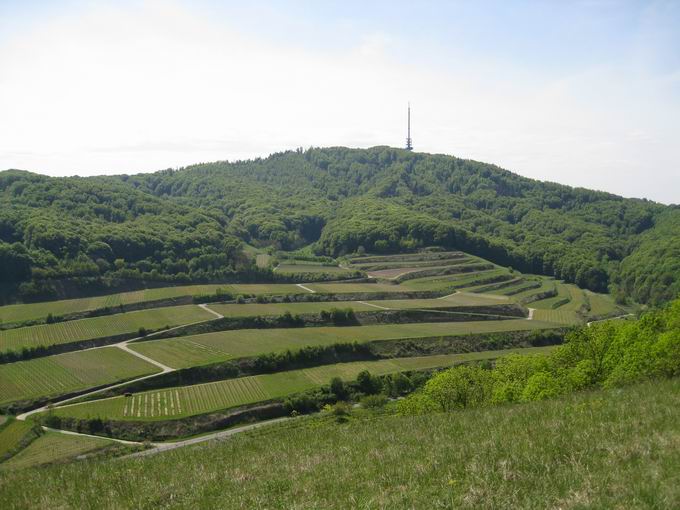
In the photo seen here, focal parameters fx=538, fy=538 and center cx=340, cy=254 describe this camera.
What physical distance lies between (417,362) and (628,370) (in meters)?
54.7

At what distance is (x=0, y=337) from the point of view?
78750mm

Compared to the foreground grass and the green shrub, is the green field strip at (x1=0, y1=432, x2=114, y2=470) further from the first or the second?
the foreground grass

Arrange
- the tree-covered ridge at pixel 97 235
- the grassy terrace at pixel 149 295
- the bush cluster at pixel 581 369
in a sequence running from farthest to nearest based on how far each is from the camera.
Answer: the tree-covered ridge at pixel 97 235
the grassy terrace at pixel 149 295
the bush cluster at pixel 581 369

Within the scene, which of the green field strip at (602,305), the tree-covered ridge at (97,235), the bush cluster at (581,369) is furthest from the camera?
the green field strip at (602,305)

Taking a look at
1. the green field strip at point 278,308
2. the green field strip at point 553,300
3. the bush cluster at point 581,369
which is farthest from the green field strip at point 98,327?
the green field strip at point 553,300

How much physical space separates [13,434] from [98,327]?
3487cm

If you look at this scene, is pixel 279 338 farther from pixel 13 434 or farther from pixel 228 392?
pixel 13 434

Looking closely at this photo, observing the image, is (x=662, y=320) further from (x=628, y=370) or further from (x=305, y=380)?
(x=305, y=380)

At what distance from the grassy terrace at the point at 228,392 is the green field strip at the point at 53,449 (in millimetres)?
4180

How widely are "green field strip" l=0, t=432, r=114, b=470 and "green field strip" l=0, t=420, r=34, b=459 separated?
1.12 m

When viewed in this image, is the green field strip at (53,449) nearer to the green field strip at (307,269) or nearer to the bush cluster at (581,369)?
the bush cluster at (581,369)

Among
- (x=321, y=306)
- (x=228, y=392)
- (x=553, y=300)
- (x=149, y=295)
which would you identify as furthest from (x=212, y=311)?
(x=553, y=300)

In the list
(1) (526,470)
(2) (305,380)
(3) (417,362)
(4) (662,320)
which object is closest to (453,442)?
(1) (526,470)

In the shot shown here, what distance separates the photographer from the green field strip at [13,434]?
4956cm
